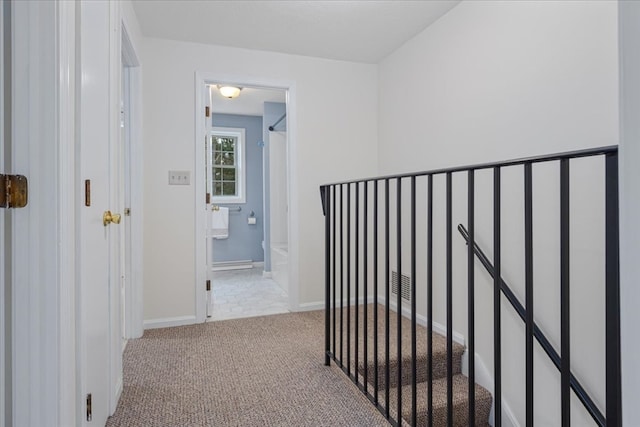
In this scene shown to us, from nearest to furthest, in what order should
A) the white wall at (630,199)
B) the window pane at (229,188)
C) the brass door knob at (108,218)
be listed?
the white wall at (630,199)
the brass door knob at (108,218)
the window pane at (229,188)

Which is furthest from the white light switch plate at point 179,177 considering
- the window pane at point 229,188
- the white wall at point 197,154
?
the window pane at point 229,188

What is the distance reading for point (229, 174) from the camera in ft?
18.9

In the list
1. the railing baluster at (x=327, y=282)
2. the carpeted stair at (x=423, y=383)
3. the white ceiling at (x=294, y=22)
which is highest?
the white ceiling at (x=294, y=22)

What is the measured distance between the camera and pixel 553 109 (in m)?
1.83

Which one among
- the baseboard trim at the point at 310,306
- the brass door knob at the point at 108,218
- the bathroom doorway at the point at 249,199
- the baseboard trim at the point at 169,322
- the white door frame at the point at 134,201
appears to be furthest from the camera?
the bathroom doorway at the point at 249,199

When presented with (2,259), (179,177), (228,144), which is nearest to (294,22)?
(179,177)

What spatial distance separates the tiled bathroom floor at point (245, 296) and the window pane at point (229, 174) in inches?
59.1

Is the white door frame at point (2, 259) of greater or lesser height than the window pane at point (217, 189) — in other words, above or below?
below

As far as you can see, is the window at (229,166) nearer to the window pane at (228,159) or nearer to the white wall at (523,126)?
the window pane at (228,159)

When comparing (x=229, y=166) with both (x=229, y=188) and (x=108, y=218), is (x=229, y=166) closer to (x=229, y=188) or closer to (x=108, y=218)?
(x=229, y=188)

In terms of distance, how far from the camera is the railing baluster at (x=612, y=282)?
2.48 ft

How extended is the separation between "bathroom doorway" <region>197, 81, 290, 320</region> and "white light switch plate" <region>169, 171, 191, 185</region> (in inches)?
36.9

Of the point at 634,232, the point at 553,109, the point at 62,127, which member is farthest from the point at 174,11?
the point at 634,232

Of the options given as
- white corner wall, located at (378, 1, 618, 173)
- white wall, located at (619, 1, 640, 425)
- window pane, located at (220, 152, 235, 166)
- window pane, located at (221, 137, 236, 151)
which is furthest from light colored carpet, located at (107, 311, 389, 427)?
window pane, located at (221, 137, 236, 151)
